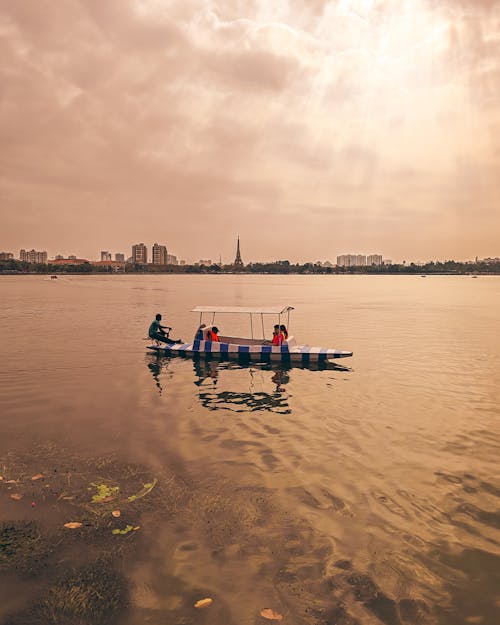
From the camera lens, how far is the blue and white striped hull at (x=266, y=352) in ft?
93.1

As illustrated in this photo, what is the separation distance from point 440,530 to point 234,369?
714 inches

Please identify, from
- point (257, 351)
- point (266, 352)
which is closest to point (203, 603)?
point (266, 352)

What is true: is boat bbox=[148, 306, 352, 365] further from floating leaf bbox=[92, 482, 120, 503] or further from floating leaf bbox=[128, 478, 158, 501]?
floating leaf bbox=[92, 482, 120, 503]

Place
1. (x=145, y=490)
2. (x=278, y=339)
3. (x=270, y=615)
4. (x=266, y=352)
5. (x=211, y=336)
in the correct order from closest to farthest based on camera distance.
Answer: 1. (x=270, y=615)
2. (x=145, y=490)
3. (x=266, y=352)
4. (x=278, y=339)
5. (x=211, y=336)

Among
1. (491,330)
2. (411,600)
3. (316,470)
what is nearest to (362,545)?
(411,600)

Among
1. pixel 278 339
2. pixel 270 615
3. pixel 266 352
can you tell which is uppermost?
pixel 278 339

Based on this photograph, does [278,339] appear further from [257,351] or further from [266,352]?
[257,351]

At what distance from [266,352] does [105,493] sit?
17867mm

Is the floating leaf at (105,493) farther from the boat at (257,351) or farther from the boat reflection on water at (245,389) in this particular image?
the boat at (257,351)

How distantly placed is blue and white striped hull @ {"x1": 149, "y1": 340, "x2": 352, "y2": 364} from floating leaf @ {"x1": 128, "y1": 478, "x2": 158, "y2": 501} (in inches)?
664

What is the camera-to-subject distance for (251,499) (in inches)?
448

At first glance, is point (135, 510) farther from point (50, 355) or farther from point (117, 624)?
point (50, 355)

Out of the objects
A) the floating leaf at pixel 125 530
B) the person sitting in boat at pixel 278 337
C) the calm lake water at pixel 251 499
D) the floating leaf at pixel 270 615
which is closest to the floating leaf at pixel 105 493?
the calm lake water at pixel 251 499

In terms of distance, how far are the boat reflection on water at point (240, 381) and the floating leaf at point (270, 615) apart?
37.1 feet
